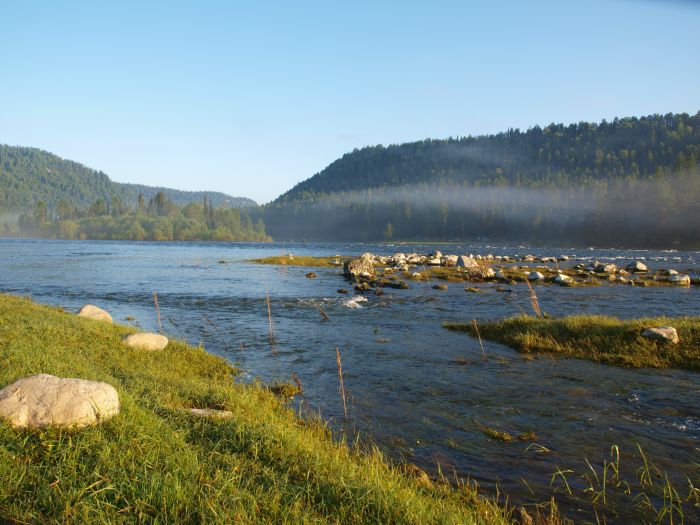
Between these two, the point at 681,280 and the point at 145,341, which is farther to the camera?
the point at 681,280

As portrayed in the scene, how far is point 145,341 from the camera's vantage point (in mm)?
11922

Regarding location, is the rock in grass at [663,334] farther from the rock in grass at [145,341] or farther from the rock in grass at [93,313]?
the rock in grass at [93,313]

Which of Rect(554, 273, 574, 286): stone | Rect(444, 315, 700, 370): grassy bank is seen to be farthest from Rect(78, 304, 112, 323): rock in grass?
Rect(554, 273, 574, 286): stone

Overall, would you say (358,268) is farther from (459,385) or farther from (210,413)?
(210,413)

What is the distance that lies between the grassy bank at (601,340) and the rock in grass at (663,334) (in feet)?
0.50

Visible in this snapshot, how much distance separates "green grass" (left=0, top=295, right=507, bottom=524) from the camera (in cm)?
402

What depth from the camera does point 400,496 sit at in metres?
4.64

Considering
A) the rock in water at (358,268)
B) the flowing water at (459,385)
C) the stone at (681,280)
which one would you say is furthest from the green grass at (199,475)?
the stone at (681,280)

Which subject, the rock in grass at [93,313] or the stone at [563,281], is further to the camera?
the stone at [563,281]

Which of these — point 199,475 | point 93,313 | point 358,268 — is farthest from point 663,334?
point 358,268

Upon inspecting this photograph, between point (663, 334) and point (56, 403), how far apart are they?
46.5ft

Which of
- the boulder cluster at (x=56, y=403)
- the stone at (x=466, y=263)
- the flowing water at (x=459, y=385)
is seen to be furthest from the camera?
the stone at (x=466, y=263)

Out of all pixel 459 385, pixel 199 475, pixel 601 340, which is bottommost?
pixel 459 385

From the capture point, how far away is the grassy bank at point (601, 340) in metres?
12.2
